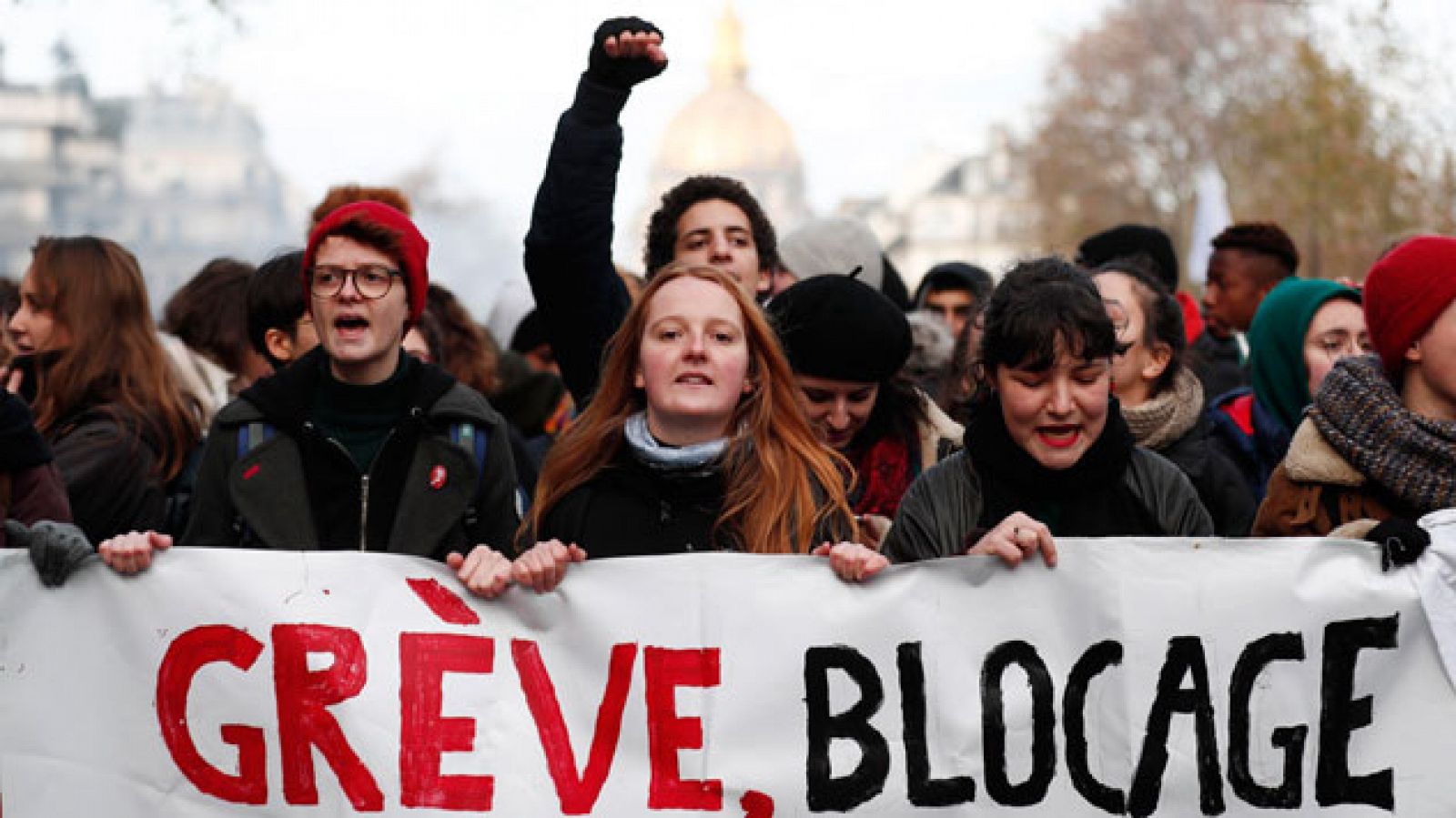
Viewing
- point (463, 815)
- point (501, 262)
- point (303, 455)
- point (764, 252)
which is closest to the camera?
point (463, 815)

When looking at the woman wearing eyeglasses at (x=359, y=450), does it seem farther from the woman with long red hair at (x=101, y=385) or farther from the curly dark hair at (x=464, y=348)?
the curly dark hair at (x=464, y=348)

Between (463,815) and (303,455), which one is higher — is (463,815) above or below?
below

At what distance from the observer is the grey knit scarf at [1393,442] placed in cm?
424

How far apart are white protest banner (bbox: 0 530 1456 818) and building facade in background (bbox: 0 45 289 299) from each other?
73.0m

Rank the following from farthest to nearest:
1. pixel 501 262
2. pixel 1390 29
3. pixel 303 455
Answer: pixel 501 262 < pixel 1390 29 < pixel 303 455

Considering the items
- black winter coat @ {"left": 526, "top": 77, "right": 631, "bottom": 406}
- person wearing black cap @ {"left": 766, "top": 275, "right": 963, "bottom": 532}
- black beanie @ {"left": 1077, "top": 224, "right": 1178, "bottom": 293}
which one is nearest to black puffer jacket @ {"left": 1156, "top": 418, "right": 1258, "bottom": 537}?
person wearing black cap @ {"left": 766, "top": 275, "right": 963, "bottom": 532}

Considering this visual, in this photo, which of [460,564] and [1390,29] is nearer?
[460,564]

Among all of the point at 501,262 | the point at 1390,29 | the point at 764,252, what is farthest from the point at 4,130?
the point at 764,252

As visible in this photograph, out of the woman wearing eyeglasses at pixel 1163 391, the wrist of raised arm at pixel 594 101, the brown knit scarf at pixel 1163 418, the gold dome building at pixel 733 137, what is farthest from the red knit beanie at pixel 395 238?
the gold dome building at pixel 733 137

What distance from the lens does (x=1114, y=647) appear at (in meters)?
4.18

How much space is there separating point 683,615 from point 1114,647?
81 centimetres

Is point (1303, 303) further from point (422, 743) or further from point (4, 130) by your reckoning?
point (4, 130)

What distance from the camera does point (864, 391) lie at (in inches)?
205

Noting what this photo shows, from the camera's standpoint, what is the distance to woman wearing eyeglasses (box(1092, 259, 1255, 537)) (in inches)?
205
